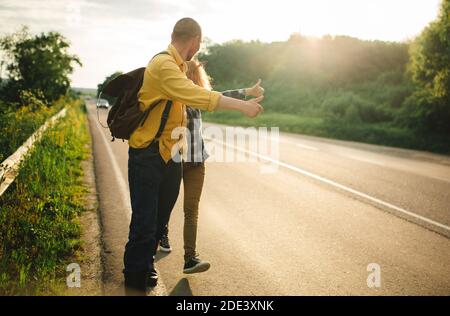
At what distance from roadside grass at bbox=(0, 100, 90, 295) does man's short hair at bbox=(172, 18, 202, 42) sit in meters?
2.30

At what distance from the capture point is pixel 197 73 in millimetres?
3818

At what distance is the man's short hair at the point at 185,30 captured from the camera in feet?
10.8

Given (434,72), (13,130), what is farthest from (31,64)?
(434,72)

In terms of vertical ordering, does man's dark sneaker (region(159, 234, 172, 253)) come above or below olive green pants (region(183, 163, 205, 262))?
below

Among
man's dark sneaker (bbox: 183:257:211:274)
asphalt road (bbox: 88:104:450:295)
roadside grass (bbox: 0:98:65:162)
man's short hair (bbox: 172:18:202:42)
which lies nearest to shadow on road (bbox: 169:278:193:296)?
asphalt road (bbox: 88:104:450:295)

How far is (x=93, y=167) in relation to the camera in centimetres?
977

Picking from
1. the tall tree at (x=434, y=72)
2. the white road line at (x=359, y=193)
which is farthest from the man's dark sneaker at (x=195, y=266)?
the tall tree at (x=434, y=72)

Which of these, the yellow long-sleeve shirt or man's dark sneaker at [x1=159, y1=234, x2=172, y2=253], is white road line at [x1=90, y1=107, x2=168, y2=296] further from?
the yellow long-sleeve shirt

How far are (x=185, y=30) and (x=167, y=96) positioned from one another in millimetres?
587

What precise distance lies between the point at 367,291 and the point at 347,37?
53570 mm

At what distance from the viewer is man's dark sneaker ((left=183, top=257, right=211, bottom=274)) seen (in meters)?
3.92

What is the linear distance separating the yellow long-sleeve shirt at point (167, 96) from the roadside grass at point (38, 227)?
150 centimetres

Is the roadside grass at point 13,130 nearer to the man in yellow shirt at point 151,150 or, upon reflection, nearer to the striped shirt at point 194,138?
the striped shirt at point 194,138
